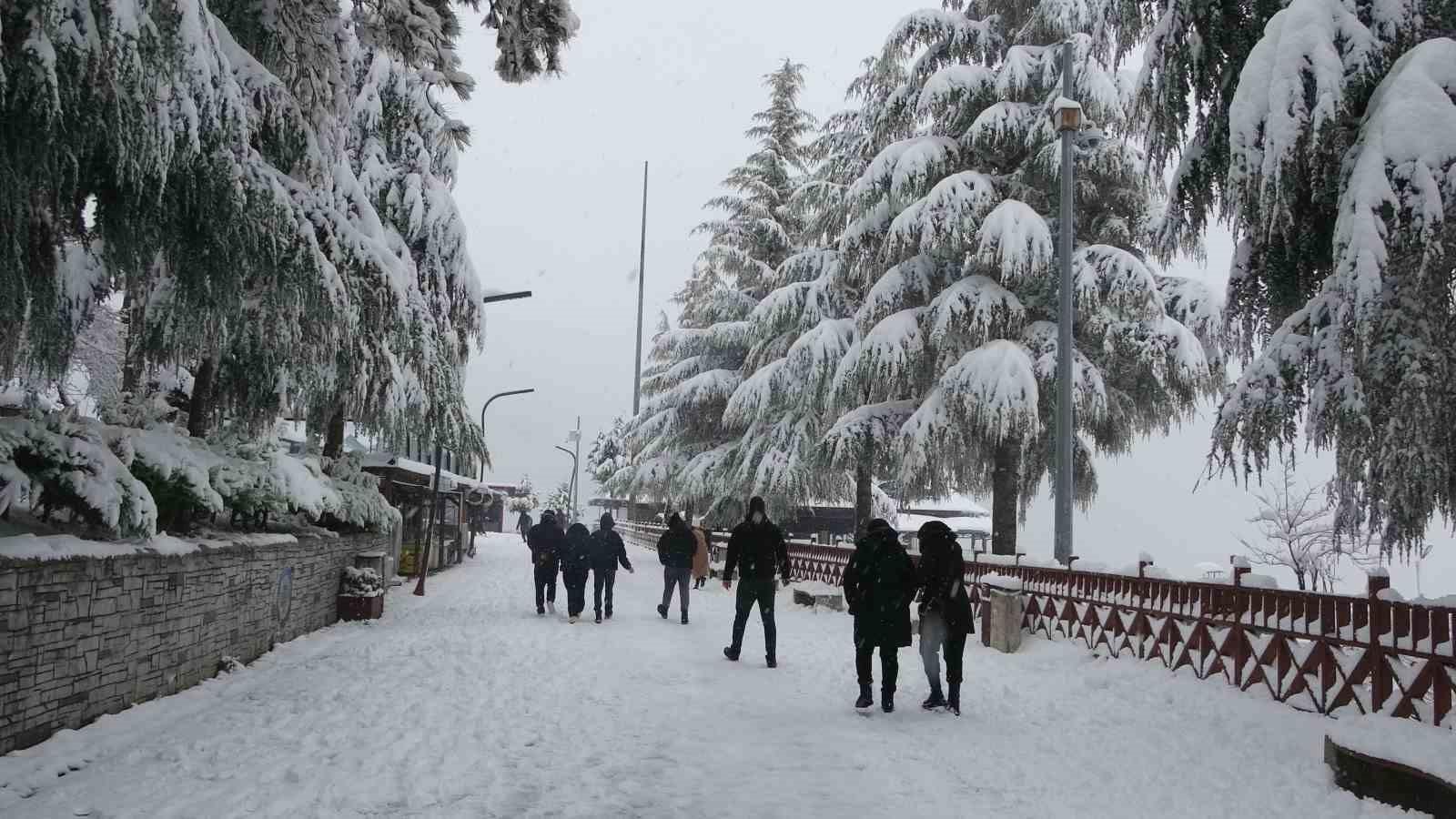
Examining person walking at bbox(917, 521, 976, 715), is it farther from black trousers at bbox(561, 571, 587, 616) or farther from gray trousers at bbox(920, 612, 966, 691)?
black trousers at bbox(561, 571, 587, 616)

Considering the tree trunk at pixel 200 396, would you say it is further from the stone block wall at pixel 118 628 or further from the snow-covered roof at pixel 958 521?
the snow-covered roof at pixel 958 521

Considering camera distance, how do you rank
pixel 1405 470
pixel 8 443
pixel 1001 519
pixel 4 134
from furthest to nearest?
pixel 1001 519, pixel 1405 470, pixel 8 443, pixel 4 134

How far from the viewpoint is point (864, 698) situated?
27.1ft

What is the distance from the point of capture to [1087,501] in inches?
827

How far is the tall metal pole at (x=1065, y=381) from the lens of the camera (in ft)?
43.9

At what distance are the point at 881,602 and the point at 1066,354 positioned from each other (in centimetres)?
679

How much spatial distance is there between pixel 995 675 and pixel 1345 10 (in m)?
7.12

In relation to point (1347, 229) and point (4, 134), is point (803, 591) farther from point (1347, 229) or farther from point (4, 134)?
point (4, 134)

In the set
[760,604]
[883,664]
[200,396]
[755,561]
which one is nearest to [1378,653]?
[883,664]

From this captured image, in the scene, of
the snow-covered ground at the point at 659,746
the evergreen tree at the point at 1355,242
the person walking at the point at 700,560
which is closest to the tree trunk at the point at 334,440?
the snow-covered ground at the point at 659,746

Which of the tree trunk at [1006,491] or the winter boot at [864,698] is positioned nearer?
the winter boot at [864,698]

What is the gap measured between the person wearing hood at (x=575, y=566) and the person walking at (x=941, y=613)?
25.6 ft

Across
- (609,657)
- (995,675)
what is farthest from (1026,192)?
(609,657)

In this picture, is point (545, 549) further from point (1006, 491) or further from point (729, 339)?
point (729, 339)
